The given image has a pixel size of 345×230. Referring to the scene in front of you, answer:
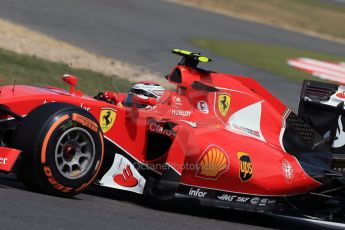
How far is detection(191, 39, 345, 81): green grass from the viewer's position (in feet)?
55.9

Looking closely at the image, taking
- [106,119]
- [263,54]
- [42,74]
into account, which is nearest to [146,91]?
[106,119]

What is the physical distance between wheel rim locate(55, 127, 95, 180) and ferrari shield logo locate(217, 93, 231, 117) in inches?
57.8

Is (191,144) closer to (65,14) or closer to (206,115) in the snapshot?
(206,115)

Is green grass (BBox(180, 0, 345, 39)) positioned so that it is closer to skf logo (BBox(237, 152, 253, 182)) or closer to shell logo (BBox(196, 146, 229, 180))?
skf logo (BBox(237, 152, 253, 182))

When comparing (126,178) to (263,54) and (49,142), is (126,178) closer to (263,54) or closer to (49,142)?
(49,142)

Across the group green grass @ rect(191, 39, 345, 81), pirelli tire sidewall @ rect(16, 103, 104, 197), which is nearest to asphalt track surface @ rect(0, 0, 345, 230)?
pirelli tire sidewall @ rect(16, 103, 104, 197)

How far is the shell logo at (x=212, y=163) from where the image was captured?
6.27 meters

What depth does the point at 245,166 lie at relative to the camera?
6395 mm

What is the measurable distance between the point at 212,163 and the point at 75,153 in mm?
1249

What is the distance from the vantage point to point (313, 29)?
24.3m

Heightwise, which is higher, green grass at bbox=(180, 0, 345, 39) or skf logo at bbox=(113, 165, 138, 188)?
green grass at bbox=(180, 0, 345, 39)

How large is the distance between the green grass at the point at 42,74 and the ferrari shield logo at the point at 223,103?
4532 mm

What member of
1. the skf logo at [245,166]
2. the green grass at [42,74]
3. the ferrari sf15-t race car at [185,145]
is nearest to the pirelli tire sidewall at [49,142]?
the ferrari sf15-t race car at [185,145]

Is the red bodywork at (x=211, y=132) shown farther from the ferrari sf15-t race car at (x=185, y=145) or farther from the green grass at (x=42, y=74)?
the green grass at (x=42, y=74)
